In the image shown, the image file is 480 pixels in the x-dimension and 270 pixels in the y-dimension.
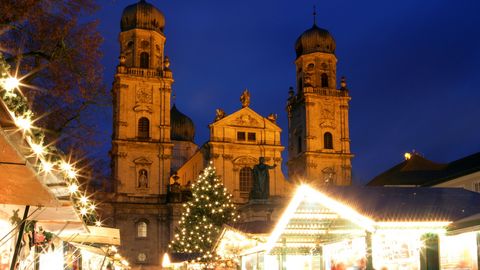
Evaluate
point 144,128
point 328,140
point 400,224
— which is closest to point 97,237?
point 400,224

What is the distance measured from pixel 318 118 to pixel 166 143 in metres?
15.2

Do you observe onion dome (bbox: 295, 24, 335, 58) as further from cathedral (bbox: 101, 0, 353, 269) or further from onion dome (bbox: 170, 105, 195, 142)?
onion dome (bbox: 170, 105, 195, 142)

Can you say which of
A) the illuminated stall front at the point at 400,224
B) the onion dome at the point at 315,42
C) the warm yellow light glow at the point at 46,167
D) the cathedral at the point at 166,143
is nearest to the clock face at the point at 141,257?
the cathedral at the point at 166,143

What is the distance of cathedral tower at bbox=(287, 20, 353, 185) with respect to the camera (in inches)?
2633

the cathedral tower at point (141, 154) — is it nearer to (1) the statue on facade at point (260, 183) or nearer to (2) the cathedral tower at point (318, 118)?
(2) the cathedral tower at point (318, 118)

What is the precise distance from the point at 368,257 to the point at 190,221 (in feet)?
122

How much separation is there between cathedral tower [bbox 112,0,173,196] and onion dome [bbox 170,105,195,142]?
15759 millimetres

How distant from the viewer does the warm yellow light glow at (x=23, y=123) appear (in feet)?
20.8

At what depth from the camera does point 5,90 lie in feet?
20.3

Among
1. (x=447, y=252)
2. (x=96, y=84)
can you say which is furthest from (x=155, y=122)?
(x=447, y=252)

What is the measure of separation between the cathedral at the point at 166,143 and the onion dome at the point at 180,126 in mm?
10313

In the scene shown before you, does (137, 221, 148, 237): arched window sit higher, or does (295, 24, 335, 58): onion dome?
(295, 24, 335, 58): onion dome

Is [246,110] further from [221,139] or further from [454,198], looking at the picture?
[454,198]

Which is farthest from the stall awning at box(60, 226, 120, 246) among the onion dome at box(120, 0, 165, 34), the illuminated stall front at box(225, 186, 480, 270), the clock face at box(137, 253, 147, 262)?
the onion dome at box(120, 0, 165, 34)
